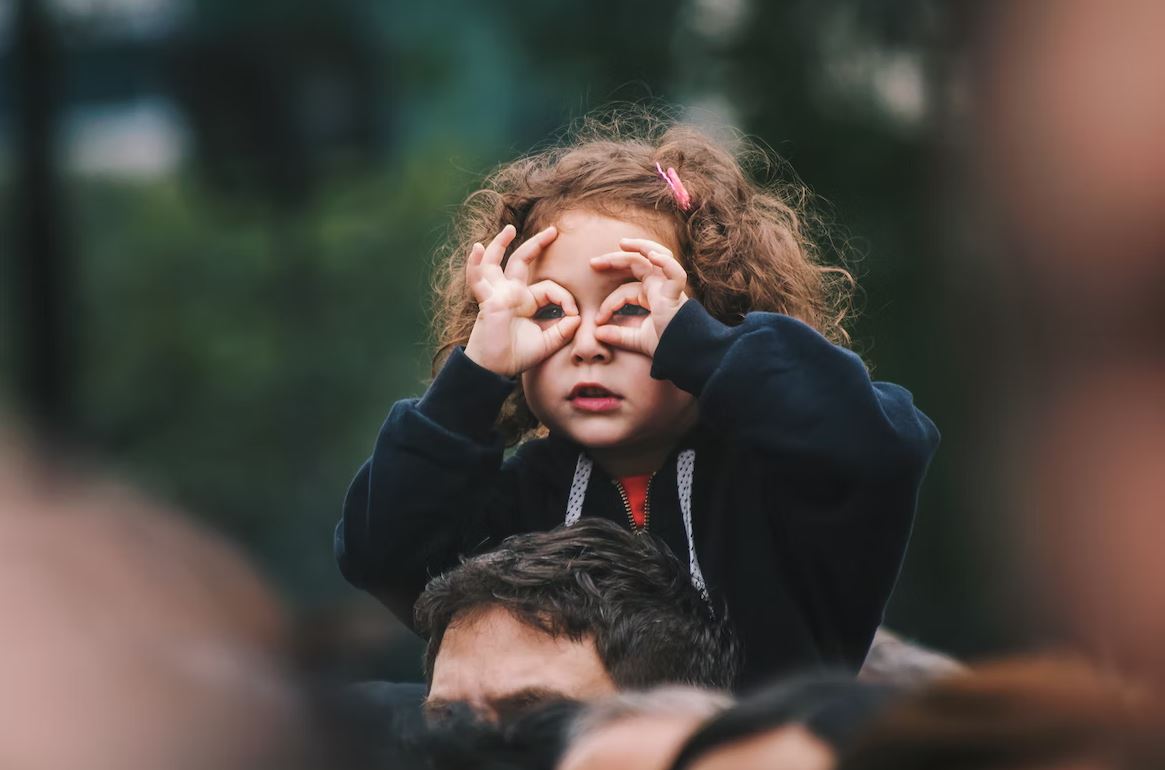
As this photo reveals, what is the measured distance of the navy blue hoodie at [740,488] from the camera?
4.28ft

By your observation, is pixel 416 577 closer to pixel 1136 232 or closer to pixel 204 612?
pixel 204 612

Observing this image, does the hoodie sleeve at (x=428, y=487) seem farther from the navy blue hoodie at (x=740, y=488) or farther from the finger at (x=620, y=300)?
the finger at (x=620, y=300)

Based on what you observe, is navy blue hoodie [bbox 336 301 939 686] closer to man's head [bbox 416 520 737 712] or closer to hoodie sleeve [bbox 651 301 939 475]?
hoodie sleeve [bbox 651 301 939 475]

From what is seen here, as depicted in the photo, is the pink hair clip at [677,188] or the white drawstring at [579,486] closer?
the white drawstring at [579,486]

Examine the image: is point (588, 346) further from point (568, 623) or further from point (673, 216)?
point (568, 623)

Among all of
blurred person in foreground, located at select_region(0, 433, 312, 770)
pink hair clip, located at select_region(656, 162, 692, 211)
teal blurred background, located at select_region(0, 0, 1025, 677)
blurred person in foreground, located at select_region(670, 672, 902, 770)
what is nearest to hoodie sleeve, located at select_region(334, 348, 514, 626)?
pink hair clip, located at select_region(656, 162, 692, 211)

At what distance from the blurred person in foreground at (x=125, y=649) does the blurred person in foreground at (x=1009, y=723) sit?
0.58ft

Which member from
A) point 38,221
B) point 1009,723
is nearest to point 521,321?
point 38,221

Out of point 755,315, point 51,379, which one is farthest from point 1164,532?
point 51,379

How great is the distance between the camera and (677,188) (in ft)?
5.27

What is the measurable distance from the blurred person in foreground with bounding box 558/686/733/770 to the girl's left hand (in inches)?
29.4

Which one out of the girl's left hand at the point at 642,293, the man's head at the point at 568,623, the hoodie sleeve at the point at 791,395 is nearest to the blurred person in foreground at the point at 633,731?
the man's head at the point at 568,623

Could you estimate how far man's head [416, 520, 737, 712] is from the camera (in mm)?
1065

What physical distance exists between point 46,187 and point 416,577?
700 millimetres
